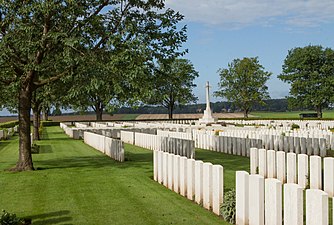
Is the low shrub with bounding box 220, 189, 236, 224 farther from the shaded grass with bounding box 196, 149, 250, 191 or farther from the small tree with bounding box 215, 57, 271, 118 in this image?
the small tree with bounding box 215, 57, 271, 118

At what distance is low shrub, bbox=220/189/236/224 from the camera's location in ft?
22.2

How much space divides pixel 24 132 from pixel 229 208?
8.63m

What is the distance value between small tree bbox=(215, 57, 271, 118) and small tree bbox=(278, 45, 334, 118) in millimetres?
5978

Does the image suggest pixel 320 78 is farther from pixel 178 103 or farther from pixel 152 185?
pixel 152 185

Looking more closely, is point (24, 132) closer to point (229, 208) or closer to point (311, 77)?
point (229, 208)

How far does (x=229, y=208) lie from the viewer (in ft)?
22.5

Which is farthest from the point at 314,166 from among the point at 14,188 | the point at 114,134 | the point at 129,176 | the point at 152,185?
the point at 114,134

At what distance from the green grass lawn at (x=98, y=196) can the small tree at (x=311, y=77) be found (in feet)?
172

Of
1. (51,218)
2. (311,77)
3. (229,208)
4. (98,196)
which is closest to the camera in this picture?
(229,208)

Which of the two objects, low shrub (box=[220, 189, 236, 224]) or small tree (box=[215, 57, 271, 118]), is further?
small tree (box=[215, 57, 271, 118])

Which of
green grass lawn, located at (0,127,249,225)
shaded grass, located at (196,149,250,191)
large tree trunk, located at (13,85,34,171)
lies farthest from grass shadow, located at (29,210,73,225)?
large tree trunk, located at (13,85,34,171)

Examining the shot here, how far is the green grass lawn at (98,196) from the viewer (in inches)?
283

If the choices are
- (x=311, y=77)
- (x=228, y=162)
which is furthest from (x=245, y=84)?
(x=228, y=162)

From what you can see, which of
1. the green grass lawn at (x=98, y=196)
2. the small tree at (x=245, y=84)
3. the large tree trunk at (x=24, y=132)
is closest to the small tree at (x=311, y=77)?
the small tree at (x=245, y=84)
